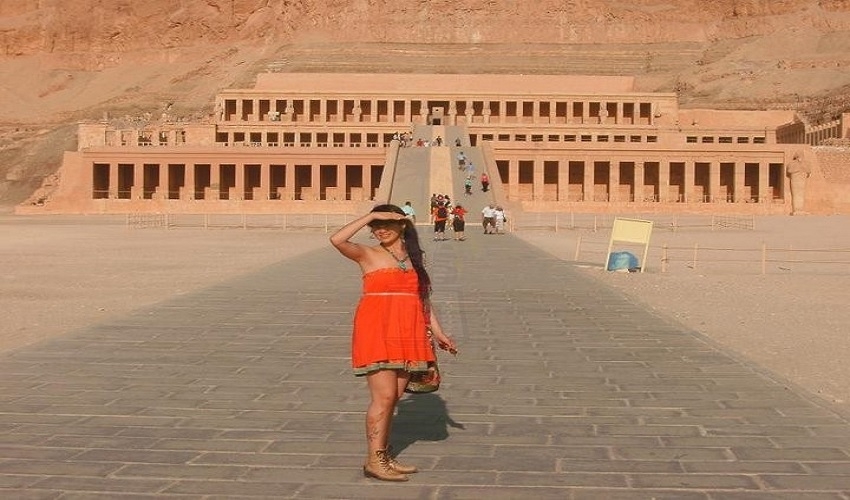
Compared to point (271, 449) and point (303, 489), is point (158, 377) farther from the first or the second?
point (303, 489)

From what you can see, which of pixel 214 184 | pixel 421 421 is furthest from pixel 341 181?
pixel 421 421

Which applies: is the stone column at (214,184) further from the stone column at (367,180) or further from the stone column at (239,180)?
the stone column at (367,180)

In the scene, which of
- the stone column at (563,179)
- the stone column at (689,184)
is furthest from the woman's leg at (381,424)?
the stone column at (689,184)

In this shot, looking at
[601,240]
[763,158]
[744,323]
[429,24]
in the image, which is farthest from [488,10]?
[744,323]

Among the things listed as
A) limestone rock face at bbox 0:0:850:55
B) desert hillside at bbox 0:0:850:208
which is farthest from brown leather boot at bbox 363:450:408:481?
limestone rock face at bbox 0:0:850:55

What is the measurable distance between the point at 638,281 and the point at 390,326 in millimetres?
13985

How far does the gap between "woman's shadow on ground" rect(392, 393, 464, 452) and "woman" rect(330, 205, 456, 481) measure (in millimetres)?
693

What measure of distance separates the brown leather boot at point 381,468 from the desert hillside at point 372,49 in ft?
244

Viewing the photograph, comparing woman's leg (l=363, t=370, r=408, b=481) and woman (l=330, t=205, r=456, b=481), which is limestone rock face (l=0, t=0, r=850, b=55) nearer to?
woman (l=330, t=205, r=456, b=481)

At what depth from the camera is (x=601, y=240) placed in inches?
Result: 1326

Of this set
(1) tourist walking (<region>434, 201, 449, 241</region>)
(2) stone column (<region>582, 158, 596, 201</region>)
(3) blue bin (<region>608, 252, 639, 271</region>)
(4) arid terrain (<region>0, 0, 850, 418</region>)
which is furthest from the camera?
(2) stone column (<region>582, 158, 596, 201</region>)

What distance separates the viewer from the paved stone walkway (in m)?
5.98

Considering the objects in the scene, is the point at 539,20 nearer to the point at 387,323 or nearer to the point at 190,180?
the point at 190,180

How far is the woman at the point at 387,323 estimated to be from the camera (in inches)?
241
